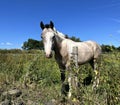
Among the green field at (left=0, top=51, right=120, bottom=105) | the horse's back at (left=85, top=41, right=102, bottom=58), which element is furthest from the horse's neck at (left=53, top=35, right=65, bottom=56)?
the horse's back at (left=85, top=41, right=102, bottom=58)

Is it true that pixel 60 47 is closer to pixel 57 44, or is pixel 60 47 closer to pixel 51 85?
pixel 57 44

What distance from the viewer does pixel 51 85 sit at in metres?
7.77

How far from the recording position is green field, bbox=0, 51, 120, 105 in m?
4.49

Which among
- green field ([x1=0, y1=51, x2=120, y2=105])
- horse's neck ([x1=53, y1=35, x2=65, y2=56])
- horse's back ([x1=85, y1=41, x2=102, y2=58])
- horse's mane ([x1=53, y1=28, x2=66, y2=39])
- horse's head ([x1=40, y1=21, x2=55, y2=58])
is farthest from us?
horse's back ([x1=85, y1=41, x2=102, y2=58])

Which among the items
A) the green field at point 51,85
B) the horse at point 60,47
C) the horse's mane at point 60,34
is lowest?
the green field at point 51,85

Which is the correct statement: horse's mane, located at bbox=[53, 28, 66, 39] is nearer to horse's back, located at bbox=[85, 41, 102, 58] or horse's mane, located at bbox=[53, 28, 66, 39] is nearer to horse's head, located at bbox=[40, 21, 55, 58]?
horse's head, located at bbox=[40, 21, 55, 58]

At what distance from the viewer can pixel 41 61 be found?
14828 mm

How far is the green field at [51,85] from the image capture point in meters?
4.49

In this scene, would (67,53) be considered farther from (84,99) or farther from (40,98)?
(84,99)

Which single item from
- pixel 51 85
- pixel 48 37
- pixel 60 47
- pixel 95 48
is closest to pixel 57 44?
pixel 60 47

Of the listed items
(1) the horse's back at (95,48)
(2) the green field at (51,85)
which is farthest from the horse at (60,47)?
(1) the horse's back at (95,48)

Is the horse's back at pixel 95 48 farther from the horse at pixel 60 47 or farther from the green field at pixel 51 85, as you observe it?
the green field at pixel 51 85

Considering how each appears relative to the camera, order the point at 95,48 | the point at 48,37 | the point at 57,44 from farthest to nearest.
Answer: the point at 95,48 < the point at 57,44 < the point at 48,37

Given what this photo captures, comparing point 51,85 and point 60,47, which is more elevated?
point 60,47
